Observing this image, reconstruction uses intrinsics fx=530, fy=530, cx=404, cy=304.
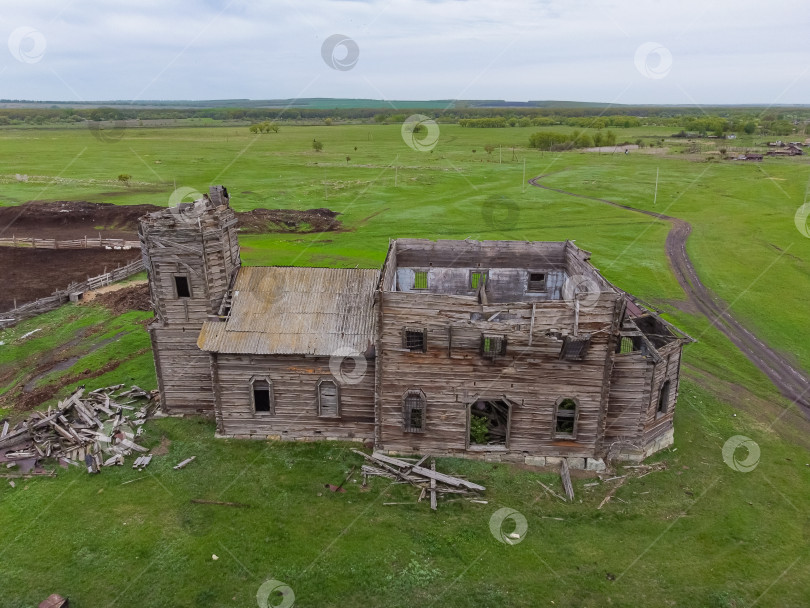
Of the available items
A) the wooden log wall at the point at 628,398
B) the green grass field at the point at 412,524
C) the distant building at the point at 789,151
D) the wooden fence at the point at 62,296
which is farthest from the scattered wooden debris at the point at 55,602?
A: the distant building at the point at 789,151

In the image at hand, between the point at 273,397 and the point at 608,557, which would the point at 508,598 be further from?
the point at 273,397

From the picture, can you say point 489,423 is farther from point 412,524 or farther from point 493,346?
point 412,524

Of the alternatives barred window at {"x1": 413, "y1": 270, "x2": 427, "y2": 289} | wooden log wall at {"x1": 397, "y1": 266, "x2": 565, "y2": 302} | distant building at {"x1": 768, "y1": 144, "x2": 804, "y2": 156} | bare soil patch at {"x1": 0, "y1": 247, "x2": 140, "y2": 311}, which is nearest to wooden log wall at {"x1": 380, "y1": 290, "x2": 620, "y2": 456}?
wooden log wall at {"x1": 397, "y1": 266, "x2": 565, "y2": 302}

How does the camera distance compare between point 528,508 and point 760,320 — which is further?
point 760,320

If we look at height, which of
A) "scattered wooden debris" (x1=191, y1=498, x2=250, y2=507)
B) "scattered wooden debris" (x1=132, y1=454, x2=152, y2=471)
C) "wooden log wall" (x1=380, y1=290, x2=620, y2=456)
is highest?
"wooden log wall" (x1=380, y1=290, x2=620, y2=456)

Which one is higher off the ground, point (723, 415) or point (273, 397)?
point (273, 397)

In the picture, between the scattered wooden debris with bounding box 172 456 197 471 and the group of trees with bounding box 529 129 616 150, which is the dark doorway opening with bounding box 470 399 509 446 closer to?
the scattered wooden debris with bounding box 172 456 197 471

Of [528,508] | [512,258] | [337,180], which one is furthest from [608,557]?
[337,180]

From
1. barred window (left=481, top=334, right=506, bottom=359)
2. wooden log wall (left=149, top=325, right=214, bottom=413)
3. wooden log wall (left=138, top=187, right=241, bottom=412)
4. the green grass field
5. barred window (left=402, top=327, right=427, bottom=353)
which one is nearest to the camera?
the green grass field

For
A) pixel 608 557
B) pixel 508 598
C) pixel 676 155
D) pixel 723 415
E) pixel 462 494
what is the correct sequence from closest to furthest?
pixel 508 598, pixel 608 557, pixel 462 494, pixel 723 415, pixel 676 155
